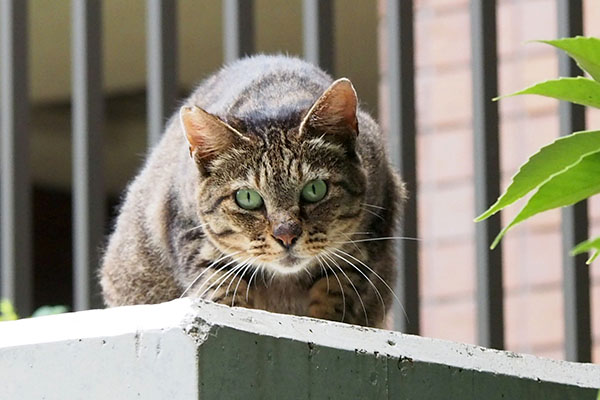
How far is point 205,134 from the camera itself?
1.90 meters

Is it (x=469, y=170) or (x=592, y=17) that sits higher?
(x=592, y=17)

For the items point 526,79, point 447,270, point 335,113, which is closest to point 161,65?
point 335,113

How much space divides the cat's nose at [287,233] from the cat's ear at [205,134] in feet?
0.54

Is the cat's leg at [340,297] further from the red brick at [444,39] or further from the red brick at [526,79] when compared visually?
the red brick at [444,39]

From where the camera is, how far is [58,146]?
6.86 m

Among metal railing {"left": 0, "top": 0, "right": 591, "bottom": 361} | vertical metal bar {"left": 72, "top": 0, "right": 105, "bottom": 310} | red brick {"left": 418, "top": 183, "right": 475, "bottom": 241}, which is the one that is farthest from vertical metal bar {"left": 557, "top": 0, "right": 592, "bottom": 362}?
red brick {"left": 418, "top": 183, "right": 475, "bottom": 241}

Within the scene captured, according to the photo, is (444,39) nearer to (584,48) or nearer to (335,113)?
(335,113)

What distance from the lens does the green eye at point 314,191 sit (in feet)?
6.29

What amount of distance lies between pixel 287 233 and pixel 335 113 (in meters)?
0.20

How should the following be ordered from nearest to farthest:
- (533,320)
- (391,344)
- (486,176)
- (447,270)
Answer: (391,344), (486,176), (533,320), (447,270)

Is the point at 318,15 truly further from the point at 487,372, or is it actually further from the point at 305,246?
the point at 487,372

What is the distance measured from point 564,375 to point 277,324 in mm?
403

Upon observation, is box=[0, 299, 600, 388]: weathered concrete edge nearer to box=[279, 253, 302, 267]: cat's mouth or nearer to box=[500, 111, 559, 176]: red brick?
box=[279, 253, 302, 267]: cat's mouth

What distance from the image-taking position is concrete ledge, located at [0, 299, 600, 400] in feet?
3.39
